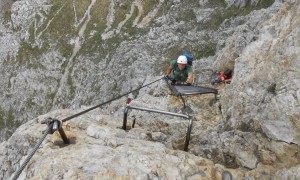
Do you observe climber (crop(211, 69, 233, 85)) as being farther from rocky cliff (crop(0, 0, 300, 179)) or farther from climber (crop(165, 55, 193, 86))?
climber (crop(165, 55, 193, 86))

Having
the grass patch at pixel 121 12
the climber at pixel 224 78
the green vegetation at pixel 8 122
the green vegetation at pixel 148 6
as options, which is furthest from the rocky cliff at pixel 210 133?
the green vegetation at pixel 8 122

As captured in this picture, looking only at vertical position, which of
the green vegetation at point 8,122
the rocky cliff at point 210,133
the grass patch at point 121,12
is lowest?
the green vegetation at point 8,122

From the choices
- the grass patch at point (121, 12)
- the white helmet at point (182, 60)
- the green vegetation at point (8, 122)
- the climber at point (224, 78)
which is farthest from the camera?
the grass patch at point (121, 12)

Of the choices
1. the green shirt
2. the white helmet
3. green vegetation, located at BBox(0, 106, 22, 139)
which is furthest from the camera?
green vegetation, located at BBox(0, 106, 22, 139)

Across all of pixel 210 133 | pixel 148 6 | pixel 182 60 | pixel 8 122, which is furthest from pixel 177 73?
pixel 8 122

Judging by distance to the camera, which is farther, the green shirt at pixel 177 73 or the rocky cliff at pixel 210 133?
the green shirt at pixel 177 73

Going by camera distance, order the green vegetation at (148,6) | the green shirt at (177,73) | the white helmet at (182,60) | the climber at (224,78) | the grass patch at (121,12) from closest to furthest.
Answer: the white helmet at (182,60) → the green shirt at (177,73) → the climber at (224,78) → the green vegetation at (148,6) → the grass patch at (121,12)

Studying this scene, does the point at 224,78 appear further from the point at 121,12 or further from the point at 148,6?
the point at 121,12

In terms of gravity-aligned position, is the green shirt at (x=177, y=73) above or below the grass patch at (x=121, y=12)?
below

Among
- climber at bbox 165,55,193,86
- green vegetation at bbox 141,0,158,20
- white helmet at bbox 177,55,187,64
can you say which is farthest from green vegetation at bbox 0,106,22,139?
white helmet at bbox 177,55,187,64

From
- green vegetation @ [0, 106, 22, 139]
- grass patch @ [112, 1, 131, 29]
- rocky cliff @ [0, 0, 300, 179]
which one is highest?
grass patch @ [112, 1, 131, 29]

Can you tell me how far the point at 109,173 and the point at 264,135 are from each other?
15.8 feet

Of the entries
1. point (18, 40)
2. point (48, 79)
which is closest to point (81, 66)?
point (48, 79)

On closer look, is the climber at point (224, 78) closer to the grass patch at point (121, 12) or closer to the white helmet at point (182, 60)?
the white helmet at point (182, 60)
